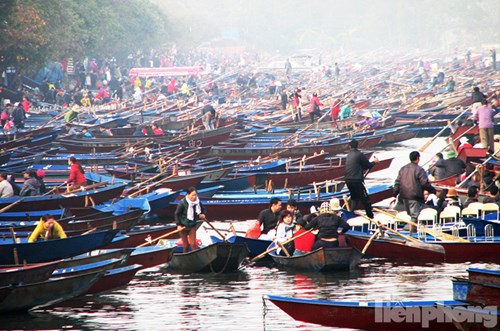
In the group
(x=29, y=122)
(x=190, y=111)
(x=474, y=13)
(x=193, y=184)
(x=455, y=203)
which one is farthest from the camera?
(x=474, y=13)

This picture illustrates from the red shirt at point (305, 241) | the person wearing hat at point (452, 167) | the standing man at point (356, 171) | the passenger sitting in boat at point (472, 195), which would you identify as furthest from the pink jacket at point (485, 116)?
the red shirt at point (305, 241)

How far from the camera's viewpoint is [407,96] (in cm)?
7250

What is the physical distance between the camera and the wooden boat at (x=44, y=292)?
1923cm

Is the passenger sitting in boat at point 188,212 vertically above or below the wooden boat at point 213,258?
above

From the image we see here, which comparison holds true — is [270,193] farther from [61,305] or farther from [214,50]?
[214,50]

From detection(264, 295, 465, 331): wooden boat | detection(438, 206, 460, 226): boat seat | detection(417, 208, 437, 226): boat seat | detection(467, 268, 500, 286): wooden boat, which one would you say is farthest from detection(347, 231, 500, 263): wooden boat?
detection(264, 295, 465, 331): wooden boat

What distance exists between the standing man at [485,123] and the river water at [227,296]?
12.2 m

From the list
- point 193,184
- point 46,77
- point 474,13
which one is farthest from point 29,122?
point 474,13

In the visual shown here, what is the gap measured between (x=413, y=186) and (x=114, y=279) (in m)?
6.48

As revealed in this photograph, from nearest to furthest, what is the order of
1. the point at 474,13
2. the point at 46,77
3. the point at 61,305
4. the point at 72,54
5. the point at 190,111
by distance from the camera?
the point at 61,305
the point at 190,111
the point at 46,77
the point at 72,54
the point at 474,13

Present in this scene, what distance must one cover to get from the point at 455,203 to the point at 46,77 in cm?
4937

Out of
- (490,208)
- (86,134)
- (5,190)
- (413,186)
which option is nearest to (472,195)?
(490,208)

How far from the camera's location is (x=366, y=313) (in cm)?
1639

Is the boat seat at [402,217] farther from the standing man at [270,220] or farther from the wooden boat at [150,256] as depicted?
the wooden boat at [150,256]
